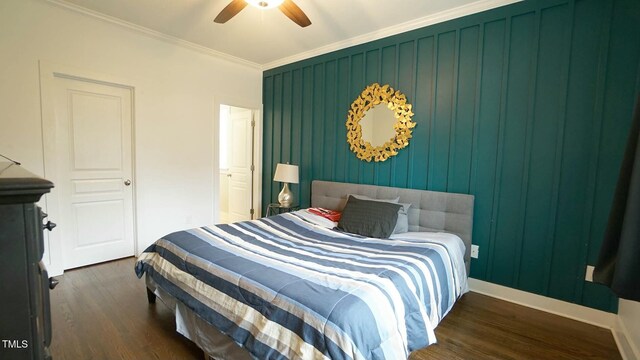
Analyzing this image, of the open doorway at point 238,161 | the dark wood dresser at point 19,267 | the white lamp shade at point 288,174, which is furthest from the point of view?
the open doorway at point 238,161

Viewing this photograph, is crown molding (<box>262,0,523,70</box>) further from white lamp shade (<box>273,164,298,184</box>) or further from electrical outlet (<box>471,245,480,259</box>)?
electrical outlet (<box>471,245,480,259</box>)

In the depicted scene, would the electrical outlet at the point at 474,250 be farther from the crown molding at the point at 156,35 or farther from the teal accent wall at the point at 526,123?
the crown molding at the point at 156,35

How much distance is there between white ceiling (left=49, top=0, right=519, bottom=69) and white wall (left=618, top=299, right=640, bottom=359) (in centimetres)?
257

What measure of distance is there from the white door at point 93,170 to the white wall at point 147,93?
0.15m

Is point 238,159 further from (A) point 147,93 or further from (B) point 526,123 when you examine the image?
(B) point 526,123

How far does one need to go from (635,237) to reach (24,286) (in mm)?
2082

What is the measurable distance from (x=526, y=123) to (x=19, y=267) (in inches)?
129

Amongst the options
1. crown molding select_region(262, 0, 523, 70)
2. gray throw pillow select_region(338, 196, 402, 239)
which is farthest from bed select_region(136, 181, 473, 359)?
crown molding select_region(262, 0, 523, 70)

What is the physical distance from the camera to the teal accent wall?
229 cm

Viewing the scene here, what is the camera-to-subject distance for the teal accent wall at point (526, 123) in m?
2.29

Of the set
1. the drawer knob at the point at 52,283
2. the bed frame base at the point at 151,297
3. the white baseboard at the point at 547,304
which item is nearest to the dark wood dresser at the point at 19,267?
the drawer knob at the point at 52,283

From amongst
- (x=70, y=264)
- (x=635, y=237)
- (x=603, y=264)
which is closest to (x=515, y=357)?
(x=603, y=264)

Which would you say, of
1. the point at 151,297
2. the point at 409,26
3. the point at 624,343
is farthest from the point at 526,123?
the point at 151,297

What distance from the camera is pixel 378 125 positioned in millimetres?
3520
